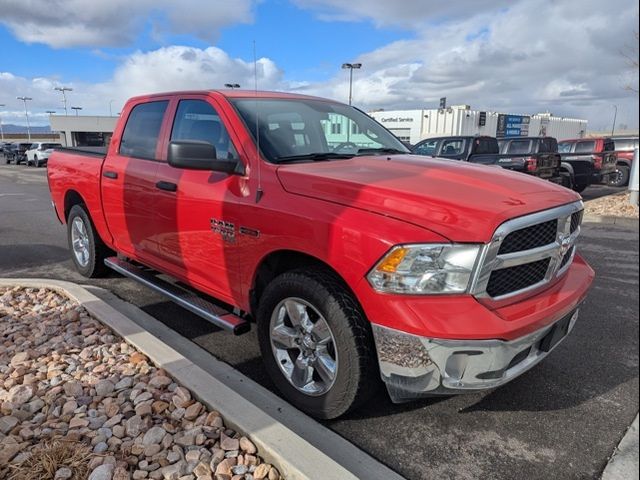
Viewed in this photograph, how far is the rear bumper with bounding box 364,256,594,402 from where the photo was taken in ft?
7.24

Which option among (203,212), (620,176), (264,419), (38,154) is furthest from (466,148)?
(38,154)

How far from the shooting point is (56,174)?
18.5 ft

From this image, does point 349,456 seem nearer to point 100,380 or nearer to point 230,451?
point 230,451

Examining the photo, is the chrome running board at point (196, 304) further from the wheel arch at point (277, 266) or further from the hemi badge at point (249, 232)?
the hemi badge at point (249, 232)

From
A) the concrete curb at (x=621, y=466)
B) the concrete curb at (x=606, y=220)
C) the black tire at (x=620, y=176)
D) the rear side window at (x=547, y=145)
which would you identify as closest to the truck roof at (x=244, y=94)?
the concrete curb at (x=621, y=466)

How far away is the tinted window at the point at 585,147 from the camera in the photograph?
1523cm

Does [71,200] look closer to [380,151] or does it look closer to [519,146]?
[380,151]

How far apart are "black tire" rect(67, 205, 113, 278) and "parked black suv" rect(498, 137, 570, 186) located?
9739 millimetres

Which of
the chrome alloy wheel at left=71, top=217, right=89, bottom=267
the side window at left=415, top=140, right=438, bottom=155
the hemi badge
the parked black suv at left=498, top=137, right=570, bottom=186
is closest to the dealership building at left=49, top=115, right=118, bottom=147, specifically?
the side window at left=415, top=140, right=438, bottom=155

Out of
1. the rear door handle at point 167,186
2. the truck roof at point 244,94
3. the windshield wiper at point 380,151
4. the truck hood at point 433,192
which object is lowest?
the rear door handle at point 167,186

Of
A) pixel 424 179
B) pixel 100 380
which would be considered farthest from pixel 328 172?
pixel 100 380

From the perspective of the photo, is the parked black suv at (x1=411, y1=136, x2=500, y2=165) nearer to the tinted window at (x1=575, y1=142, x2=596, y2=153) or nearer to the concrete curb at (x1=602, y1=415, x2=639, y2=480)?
the tinted window at (x1=575, y1=142, x2=596, y2=153)

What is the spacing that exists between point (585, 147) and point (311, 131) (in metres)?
15.1

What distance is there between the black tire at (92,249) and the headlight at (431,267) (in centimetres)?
405
